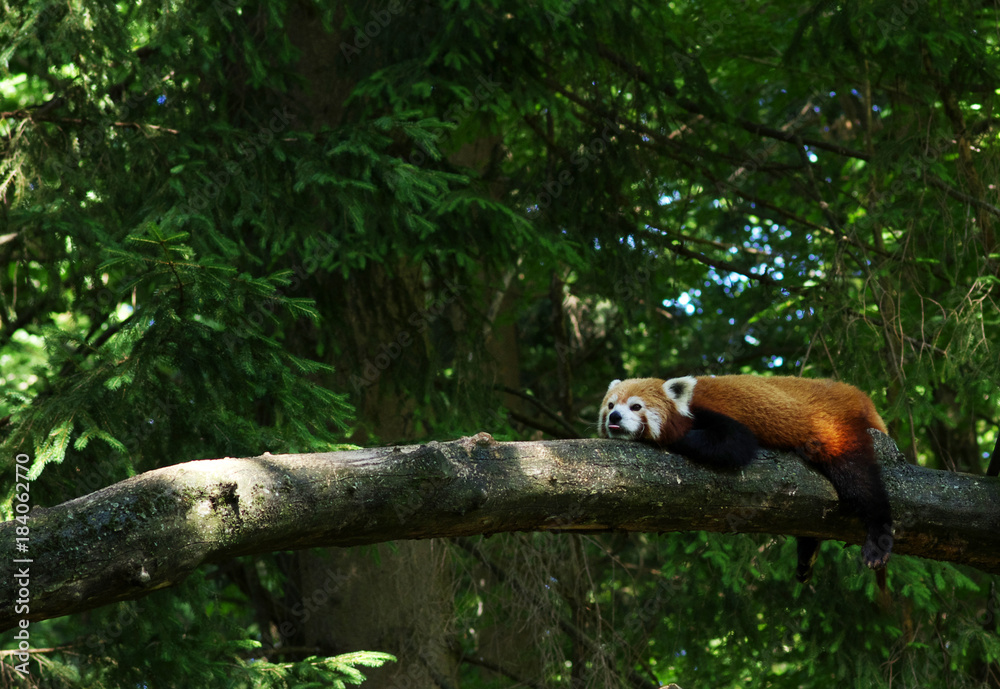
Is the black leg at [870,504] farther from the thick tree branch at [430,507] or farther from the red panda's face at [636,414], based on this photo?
the red panda's face at [636,414]

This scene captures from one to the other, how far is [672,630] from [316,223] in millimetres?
4722

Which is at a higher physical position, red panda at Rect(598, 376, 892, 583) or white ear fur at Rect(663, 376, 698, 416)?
white ear fur at Rect(663, 376, 698, 416)

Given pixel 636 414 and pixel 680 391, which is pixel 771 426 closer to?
pixel 680 391

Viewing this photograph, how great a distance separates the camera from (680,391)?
4.37m

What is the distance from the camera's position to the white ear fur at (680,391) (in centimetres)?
430

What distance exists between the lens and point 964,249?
19.1ft

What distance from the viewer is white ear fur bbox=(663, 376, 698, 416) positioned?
4.30 meters

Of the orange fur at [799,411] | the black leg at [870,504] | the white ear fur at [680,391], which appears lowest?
the black leg at [870,504]

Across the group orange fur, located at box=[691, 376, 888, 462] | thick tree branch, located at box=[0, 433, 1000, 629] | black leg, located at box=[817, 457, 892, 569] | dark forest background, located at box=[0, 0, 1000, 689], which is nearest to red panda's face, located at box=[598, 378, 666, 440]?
orange fur, located at box=[691, 376, 888, 462]

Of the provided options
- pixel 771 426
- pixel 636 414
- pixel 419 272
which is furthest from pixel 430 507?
pixel 419 272

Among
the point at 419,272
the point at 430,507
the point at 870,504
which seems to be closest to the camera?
the point at 430,507

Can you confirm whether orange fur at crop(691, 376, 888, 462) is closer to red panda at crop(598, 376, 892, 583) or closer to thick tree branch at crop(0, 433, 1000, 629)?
red panda at crop(598, 376, 892, 583)

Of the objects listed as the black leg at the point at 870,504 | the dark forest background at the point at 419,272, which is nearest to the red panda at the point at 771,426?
the black leg at the point at 870,504

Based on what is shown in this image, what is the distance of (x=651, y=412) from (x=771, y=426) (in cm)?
60
